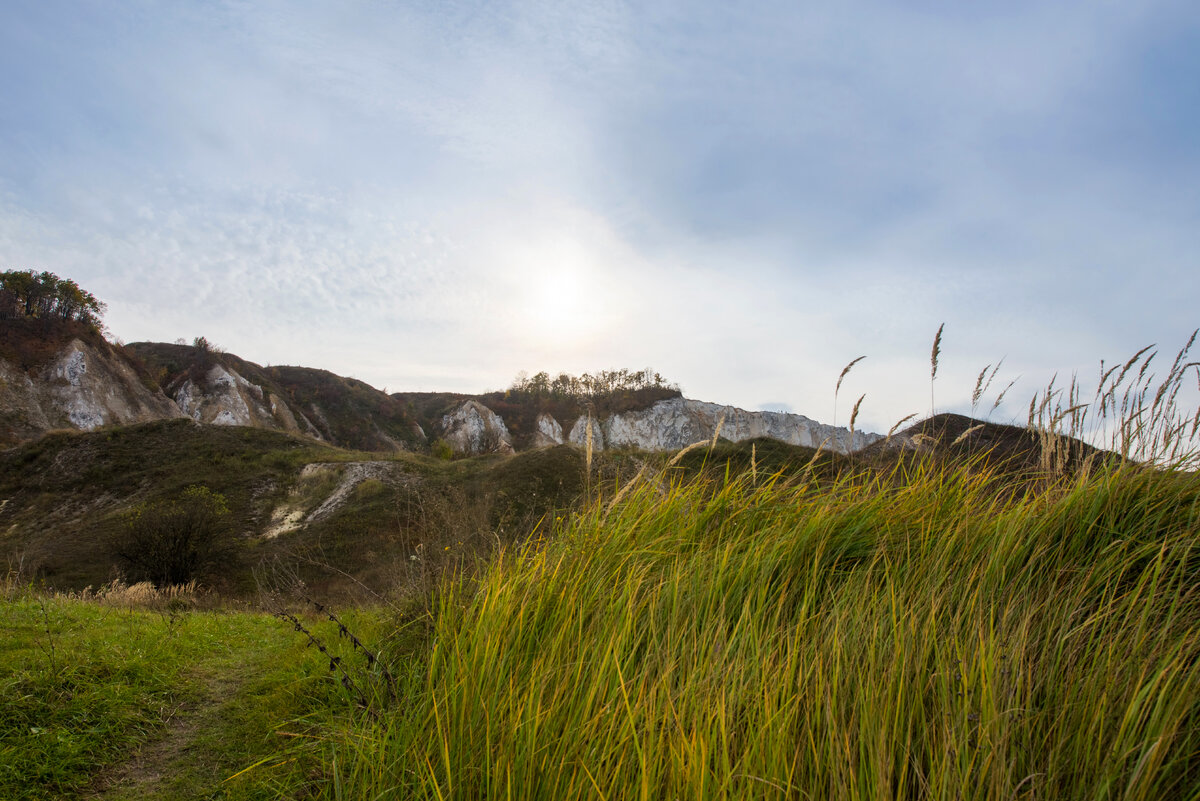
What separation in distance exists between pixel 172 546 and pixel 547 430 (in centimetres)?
4713

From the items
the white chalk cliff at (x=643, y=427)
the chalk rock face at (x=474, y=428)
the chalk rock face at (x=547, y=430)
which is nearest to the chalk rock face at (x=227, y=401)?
the chalk rock face at (x=474, y=428)

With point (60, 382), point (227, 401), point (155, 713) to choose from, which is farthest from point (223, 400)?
point (155, 713)

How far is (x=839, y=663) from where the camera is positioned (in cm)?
184

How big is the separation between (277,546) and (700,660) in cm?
2753

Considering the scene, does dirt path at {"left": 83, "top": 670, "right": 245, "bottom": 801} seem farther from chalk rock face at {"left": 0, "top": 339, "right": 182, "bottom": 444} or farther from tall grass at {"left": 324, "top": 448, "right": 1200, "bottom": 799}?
chalk rock face at {"left": 0, "top": 339, "right": 182, "bottom": 444}

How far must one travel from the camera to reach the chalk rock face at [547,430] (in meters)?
64.8

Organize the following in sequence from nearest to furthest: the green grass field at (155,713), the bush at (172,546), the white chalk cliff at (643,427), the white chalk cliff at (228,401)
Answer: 1. the green grass field at (155,713)
2. the bush at (172,546)
3. the white chalk cliff at (228,401)
4. the white chalk cliff at (643,427)

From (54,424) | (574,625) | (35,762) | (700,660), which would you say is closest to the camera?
(700,660)

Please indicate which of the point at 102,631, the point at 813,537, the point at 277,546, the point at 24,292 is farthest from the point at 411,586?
the point at 24,292

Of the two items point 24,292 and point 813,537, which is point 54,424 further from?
point 813,537

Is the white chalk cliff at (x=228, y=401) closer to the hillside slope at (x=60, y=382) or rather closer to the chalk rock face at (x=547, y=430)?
the hillside slope at (x=60, y=382)

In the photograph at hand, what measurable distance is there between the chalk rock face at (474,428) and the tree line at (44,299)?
3191cm

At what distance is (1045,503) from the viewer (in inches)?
120

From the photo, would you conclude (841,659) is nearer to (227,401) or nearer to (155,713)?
(155,713)
